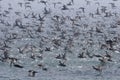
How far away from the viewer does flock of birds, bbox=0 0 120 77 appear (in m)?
23.8

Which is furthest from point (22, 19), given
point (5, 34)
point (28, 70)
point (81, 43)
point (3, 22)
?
point (28, 70)

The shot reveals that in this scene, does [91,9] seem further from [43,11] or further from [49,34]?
[49,34]

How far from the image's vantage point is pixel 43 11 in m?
32.6

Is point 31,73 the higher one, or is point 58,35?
point 58,35

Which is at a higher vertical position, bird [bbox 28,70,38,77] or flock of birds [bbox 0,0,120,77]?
flock of birds [bbox 0,0,120,77]

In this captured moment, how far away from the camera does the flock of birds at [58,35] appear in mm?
23750

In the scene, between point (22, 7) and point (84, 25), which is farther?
point (22, 7)

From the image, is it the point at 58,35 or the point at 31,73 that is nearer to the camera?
the point at 31,73

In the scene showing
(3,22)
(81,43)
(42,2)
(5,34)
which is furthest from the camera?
(42,2)

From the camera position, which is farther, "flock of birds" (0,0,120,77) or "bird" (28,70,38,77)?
"flock of birds" (0,0,120,77)

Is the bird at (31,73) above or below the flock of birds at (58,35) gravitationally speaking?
below

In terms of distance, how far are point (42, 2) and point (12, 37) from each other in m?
8.38

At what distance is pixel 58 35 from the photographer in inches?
1070

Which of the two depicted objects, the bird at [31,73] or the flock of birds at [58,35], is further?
the flock of birds at [58,35]
